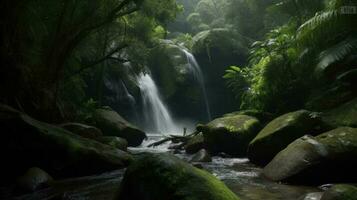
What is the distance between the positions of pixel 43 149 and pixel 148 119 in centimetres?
1349

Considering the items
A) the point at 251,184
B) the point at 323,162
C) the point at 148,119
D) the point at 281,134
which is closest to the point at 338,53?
the point at 281,134

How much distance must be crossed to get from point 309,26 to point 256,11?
18.8m

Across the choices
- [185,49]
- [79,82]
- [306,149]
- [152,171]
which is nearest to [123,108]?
[79,82]

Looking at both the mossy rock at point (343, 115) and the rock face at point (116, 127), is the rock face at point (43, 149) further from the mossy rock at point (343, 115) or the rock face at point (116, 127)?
the mossy rock at point (343, 115)

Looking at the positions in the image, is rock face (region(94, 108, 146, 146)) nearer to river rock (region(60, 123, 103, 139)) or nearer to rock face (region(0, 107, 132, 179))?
river rock (region(60, 123, 103, 139))

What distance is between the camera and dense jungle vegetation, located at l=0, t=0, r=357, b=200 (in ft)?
21.8

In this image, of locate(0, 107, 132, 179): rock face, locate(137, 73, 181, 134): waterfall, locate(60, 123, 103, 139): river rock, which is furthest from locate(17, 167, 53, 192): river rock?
locate(137, 73, 181, 134): waterfall

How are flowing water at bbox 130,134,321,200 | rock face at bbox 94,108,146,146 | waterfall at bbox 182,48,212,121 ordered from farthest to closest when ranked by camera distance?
waterfall at bbox 182,48,212,121 < rock face at bbox 94,108,146,146 < flowing water at bbox 130,134,321,200

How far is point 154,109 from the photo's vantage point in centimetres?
2241

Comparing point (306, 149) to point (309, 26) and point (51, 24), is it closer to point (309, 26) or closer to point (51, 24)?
point (309, 26)

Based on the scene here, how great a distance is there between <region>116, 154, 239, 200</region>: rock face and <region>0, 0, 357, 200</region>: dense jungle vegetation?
0.5 inches

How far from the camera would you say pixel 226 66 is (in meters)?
26.5

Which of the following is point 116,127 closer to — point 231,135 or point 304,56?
point 231,135

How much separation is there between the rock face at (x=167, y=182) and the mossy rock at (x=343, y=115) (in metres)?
5.89
